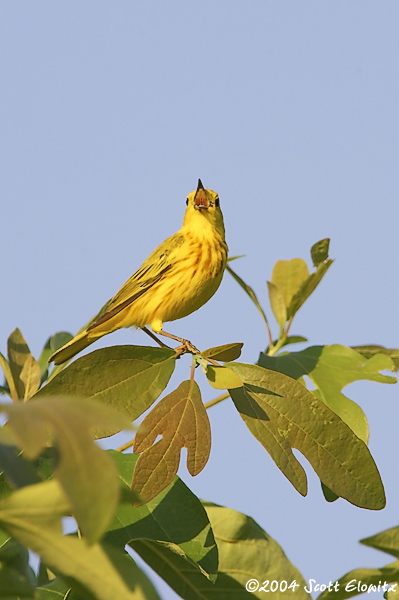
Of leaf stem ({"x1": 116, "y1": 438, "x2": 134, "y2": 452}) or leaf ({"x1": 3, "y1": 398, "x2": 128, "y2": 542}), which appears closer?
leaf ({"x1": 3, "y1": 398, "x2": 128, "y2": 542})

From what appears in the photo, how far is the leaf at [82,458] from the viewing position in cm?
98

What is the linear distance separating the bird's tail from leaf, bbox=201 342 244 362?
153 cm

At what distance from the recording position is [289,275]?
14.6 feet

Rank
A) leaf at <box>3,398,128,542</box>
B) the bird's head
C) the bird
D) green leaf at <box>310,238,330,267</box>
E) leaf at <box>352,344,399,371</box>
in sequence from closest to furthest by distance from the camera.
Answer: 1. leaf at <box>3,398,128,542</box>
2. leaf at <box>352,344,399,371</box>
3. green leaf at <box>310,238,330,267</box>
4. the bird
5. the bird's head

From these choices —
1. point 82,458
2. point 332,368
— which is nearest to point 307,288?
point 332,368

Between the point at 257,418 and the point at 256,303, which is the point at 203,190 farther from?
the point at 257,418

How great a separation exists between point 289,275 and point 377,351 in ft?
2.33

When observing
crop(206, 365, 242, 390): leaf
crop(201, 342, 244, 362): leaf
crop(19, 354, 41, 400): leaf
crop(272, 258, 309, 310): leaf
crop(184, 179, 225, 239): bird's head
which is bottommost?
crop(206, 365, 242, 390): leaf

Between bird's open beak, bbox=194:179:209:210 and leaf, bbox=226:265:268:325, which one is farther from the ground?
bird's open beak, bbox=194:179:209:210

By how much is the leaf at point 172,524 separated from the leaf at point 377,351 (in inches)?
64.7

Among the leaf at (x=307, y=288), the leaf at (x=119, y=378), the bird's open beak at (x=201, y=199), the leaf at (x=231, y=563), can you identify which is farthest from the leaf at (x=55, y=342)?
the bird's open beak at (x=201, y=199)

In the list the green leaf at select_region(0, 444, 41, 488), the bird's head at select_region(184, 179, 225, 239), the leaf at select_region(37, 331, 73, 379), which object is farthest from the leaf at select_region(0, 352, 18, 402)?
the bird's head at select_region(184, 179, 225, 239)

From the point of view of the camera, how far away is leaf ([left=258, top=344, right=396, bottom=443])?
3.48m

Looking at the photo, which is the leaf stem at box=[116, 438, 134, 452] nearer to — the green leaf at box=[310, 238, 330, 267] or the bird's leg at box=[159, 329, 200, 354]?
the bird's leg at box=[159, 329, 200, 354]
